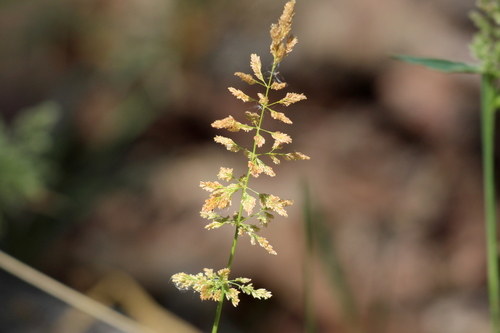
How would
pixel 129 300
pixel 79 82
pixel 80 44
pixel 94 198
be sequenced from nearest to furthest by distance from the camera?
pixel 129 300, pixel 94 198, pixel 79 82, pixel 80 44

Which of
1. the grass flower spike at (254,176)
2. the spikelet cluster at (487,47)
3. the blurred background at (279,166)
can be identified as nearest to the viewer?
the grass flower spike at (254,176)

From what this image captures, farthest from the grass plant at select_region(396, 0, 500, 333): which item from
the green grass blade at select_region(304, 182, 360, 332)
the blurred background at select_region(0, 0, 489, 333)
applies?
the blurred background at select_region(0, 0, 489, 333)

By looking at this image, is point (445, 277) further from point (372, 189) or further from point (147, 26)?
point (147, 26)

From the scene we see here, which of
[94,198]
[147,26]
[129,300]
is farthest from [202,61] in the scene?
[129,300]

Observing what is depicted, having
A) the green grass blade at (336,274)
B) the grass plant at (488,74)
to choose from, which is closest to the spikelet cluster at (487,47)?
the grass plant at (488,74)

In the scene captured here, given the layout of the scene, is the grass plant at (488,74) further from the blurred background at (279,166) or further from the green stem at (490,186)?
the blurred background at (279,166)

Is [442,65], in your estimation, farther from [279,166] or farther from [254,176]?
[279,166]
